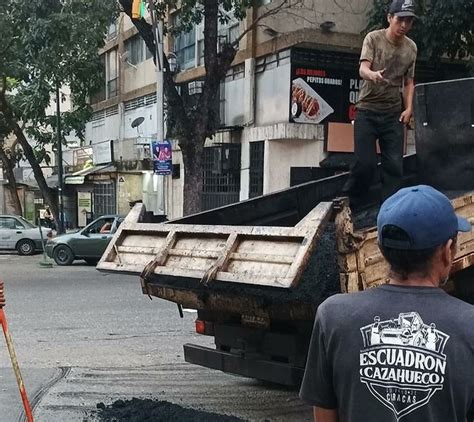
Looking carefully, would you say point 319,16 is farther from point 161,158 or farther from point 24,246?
point 24,246

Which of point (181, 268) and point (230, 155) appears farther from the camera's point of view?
point (230, 155)

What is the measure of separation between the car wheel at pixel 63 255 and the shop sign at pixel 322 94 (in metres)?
7.08

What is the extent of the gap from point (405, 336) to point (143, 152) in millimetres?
24803

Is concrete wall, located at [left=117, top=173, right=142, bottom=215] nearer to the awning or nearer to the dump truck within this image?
the awning

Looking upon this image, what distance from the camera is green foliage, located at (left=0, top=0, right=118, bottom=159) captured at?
53.4ft

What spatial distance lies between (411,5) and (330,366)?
12.7 ft

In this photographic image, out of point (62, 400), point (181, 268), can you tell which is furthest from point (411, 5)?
point (62, 400)

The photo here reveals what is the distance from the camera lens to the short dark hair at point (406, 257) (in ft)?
6.01

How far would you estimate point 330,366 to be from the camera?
6.29ft

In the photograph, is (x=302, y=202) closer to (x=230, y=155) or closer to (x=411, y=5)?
(x=411, y=5)

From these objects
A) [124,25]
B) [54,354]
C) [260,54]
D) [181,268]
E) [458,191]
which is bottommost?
[54,354]

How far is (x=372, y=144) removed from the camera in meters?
5.73

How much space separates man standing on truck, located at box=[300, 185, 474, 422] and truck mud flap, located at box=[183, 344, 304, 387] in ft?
8.82

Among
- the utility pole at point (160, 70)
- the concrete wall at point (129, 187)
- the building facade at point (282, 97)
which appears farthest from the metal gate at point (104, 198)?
the utility pole at point (160, 70)
